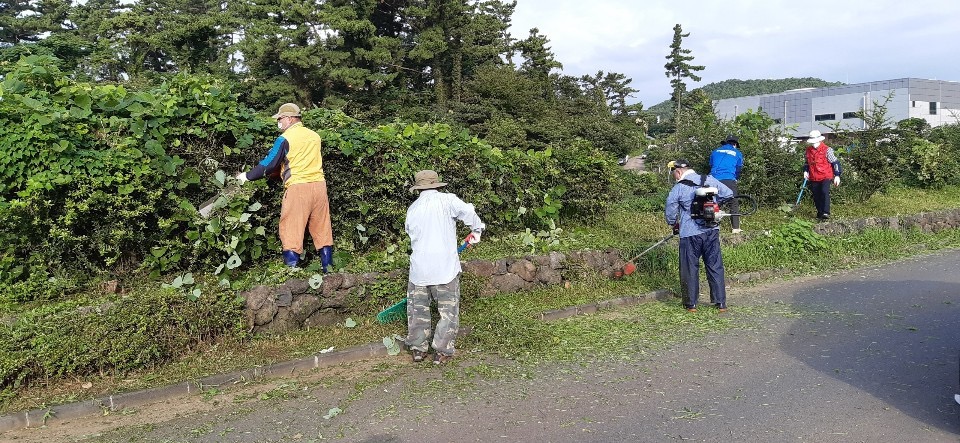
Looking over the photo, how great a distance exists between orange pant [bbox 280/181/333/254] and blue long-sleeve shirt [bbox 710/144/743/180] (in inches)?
281

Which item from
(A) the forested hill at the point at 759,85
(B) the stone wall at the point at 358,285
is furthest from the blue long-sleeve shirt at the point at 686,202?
(A) the forested hill at the point at 759,85

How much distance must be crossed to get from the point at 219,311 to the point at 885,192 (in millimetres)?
15694

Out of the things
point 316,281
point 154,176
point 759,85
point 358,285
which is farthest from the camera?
point 759,85

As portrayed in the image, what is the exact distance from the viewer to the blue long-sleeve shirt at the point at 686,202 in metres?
7.97

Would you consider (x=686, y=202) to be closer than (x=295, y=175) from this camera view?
No

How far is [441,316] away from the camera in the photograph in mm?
6355

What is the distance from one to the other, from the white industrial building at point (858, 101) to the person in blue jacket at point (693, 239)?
195 ft

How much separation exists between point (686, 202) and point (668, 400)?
343 centimetres

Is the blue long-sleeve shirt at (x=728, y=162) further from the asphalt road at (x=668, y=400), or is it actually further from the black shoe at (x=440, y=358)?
the black shoe at (x=440, y=358)

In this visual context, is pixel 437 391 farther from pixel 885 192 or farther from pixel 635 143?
pixel 635 143

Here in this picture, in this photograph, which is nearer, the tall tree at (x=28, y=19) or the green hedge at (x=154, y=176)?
the green hedge at (x=154, y=176)

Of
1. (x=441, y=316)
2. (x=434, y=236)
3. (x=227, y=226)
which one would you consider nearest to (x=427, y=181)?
(x=434, y=236)

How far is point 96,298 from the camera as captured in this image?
6316 millimetres

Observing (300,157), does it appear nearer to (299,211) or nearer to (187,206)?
(299,211)
